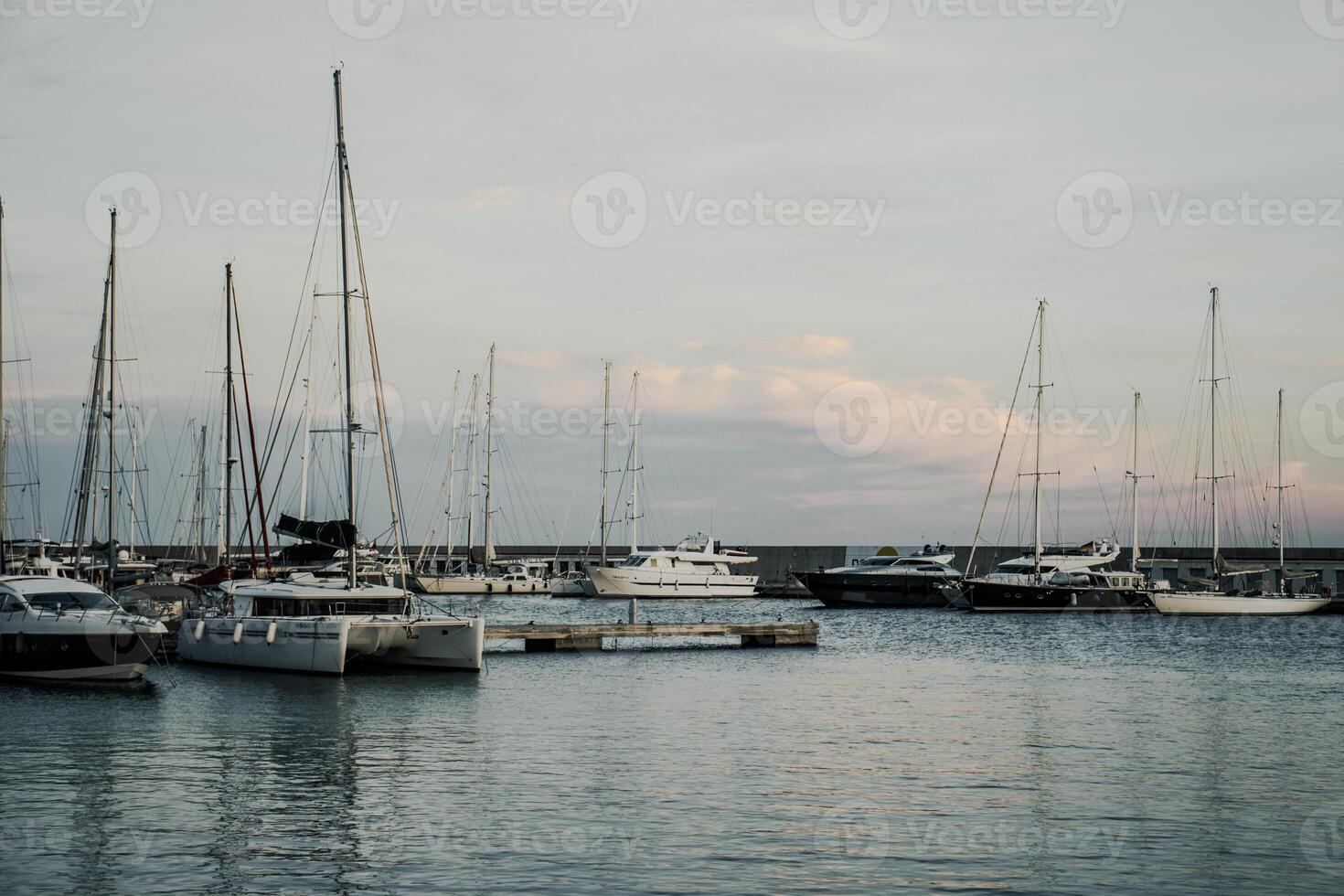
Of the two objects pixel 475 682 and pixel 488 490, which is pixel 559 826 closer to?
pixel 475 682

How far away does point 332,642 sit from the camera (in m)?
34.9

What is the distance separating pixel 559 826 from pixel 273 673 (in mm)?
20905

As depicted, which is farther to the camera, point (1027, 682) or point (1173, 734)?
point (1027, 682)

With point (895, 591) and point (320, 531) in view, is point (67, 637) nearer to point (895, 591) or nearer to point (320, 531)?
point (320, 531)

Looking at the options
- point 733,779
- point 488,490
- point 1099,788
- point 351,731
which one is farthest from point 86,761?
point 488,490

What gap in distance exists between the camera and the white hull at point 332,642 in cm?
3512

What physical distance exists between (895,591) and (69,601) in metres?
63.5

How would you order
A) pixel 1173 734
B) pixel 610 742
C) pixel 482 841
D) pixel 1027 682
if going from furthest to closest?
1. pixel 1027 682
2. pixel 1173 734
3. pixel 610 742
4. pixel 482 841

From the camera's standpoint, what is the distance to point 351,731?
26672 millimetres

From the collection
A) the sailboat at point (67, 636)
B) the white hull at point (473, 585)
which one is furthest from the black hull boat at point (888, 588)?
the sailboat at point (67, 636)

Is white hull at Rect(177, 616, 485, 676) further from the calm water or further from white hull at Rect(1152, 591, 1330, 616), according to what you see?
white hull at Rect(1152, 591, 1330, 616)

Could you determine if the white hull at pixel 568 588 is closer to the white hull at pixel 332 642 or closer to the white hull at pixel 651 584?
the white hull at pixel 651 584

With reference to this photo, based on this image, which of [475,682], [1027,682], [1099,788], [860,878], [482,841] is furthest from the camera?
[1027,682]

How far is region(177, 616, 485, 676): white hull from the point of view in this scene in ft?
115
